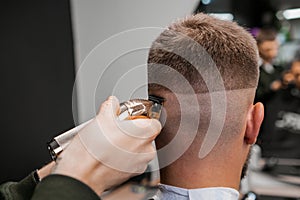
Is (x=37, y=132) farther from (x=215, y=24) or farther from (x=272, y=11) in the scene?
(x=272, y=11)

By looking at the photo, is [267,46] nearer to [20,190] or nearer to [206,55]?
[206,55]

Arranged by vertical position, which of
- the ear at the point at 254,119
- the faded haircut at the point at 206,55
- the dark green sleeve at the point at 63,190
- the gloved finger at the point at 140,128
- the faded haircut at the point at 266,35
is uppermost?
the faded haircut at the point at 206,55

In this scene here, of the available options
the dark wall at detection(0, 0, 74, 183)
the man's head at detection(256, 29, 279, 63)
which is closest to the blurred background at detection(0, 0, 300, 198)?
the dark wall at detection(0, 0, 74, 183)

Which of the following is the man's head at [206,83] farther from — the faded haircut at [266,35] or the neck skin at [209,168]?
the faded haircut at [266,35]

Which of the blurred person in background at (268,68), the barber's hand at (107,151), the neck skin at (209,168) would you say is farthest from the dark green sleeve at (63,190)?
the blurred person in background at (268,68)

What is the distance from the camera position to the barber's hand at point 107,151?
0.67 m

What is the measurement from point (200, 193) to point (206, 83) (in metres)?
0.27

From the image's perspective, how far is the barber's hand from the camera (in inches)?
26.4

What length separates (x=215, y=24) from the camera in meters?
0.94

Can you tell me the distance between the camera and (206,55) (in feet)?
2.97

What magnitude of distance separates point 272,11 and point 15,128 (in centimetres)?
298

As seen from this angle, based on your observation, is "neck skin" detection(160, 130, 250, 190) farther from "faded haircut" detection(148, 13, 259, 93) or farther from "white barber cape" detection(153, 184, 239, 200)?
"faded haircut" detection(148, 13, 259, 93)

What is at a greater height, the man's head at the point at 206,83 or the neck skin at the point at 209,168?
the man's head at the point at 206,83

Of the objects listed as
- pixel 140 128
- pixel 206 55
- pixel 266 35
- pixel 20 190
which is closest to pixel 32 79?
pixel 20 190
